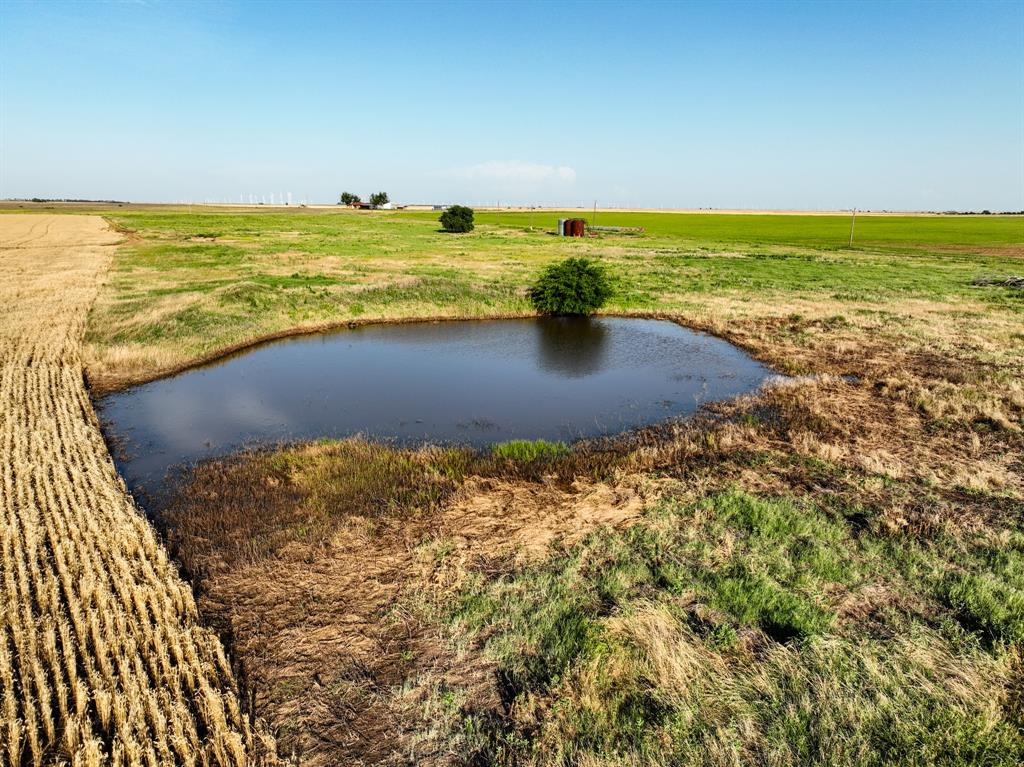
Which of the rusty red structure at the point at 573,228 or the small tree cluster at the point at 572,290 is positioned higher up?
the rusty red structure at the point at 573,228

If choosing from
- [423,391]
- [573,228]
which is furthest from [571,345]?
[573,228]

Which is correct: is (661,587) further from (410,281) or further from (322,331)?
(410,281)

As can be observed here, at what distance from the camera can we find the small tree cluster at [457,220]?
79.9 m

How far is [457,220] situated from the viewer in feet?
263

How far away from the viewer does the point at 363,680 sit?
19.5 ft

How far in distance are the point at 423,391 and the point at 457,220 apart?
2672 inches

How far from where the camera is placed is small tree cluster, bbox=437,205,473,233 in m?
79.9

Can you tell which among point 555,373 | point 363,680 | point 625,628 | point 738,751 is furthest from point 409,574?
point 555,373

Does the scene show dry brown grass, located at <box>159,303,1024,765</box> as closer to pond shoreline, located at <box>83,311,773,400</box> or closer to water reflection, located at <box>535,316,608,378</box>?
water reflection, located at <box>535,316,608,378</box>

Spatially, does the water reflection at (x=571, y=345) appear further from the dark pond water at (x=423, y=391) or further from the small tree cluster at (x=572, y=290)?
the small tree cluster at (x=572, y=290)

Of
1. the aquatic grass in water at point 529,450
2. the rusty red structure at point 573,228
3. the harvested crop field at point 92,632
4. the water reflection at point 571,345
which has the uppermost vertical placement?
the rusty red structure at point 573,228

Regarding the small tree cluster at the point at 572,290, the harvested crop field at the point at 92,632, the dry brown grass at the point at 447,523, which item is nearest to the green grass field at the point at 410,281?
the small tree cluster at the point at 572,290

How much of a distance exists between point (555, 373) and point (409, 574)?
12.0 meters

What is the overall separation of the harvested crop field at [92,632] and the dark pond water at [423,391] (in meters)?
1.29
